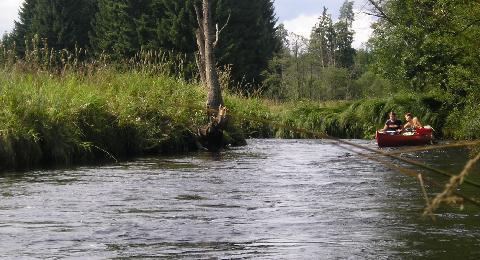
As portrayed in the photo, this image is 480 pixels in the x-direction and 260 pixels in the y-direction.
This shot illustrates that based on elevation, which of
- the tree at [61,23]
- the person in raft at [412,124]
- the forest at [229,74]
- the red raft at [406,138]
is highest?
the tree at [61,23]

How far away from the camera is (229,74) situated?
87.6 ft

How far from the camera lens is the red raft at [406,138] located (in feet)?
68.6

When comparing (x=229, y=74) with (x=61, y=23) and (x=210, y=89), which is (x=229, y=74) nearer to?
(x=210, y=89)

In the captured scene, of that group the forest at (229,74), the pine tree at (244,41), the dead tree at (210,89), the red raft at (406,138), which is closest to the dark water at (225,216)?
the forest at (229,74)

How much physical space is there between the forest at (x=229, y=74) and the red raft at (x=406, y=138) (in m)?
1.29

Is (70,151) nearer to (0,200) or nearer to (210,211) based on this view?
(0,200)

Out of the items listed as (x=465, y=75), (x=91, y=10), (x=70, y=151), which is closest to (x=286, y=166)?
(x=70, y=151)

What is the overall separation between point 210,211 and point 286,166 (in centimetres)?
578

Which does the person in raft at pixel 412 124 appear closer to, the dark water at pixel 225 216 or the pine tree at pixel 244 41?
the dark water at pixel 225 216

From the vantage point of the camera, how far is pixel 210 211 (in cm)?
772

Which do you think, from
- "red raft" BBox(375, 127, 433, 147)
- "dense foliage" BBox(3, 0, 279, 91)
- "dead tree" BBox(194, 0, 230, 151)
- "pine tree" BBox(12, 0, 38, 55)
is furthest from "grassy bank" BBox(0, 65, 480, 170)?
"pine tree" BBox(12, 0, 38, 55)

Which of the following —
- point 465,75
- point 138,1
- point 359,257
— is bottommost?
point 359,257

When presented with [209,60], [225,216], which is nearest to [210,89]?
[209,60]

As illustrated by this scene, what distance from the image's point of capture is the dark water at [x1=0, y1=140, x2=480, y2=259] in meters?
5.73
